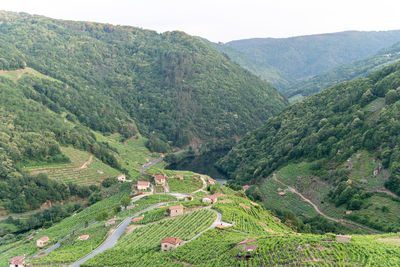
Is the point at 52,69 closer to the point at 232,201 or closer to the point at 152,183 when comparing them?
the point at 152,183

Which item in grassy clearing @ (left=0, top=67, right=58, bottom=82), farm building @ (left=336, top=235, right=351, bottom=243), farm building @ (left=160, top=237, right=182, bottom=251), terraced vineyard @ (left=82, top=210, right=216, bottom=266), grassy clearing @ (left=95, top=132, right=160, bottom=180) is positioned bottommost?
grassy clearing @ (left=95, top=132, right=160, bottom=180)

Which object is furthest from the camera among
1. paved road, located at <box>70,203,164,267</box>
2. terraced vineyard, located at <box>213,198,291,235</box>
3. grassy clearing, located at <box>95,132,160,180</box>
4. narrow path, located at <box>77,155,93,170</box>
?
grassy clearing, located at <box>95,132,160,180</box>

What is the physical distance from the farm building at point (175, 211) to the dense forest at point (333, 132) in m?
42.2

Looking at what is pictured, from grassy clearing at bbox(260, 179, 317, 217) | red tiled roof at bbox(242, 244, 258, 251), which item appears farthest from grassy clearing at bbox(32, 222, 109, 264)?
grassy clearing at bbox(260, 179, 317, 217)

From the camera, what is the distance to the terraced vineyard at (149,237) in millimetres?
44672

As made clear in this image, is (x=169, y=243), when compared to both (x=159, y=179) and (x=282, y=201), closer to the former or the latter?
(x=159, y=179)

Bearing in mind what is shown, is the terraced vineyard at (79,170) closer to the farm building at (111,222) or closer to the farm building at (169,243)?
the farm building at (111,222)

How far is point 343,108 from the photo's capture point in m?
113

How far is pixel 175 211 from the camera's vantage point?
5819cm

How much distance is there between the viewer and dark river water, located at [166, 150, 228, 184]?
14412 centimetres

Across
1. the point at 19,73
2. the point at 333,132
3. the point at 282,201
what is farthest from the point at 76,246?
the point at 19,73

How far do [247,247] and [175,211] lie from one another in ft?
66.9

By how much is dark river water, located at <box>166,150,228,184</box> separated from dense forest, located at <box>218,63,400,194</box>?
4.93m

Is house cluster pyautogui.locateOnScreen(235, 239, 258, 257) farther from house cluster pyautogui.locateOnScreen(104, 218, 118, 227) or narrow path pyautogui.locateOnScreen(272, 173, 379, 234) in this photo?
narrow path pyautogui.locateOnScreen(272, 173, 379, 234)
